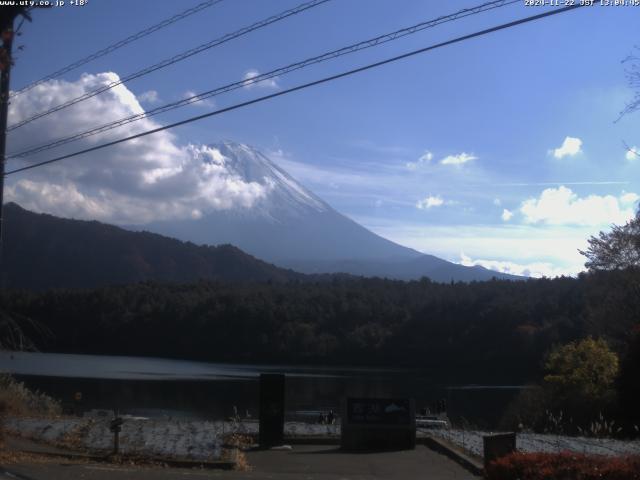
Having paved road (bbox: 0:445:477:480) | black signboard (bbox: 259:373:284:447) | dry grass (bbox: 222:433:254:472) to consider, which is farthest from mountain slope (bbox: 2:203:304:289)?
paved road (bbox: 0:445:477:480)

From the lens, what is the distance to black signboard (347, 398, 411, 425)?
17719 mm

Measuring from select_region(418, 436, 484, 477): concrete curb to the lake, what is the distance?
1891 cm

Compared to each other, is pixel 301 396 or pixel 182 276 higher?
pixel 182 276

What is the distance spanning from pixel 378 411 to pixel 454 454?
2271mm

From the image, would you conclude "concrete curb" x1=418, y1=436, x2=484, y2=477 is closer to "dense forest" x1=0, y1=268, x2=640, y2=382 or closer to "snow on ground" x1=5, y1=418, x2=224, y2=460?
"snow on ground" x1=5, y1=418, x2=224, y2=460

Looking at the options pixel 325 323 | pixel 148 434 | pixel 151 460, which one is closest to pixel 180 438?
pixel 148 434

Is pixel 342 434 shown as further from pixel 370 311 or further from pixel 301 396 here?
pixel 370 311

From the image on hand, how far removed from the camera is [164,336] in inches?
4028

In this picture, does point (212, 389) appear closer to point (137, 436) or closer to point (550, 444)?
point (137, 436)

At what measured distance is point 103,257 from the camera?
159500 mm

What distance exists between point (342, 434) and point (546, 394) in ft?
72.9

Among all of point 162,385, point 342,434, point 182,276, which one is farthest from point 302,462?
point 182,276

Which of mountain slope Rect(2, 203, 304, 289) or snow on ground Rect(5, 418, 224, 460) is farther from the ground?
mountain slope Rect(2, 203, 304, 289)

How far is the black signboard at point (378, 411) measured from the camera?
17.7 meters
